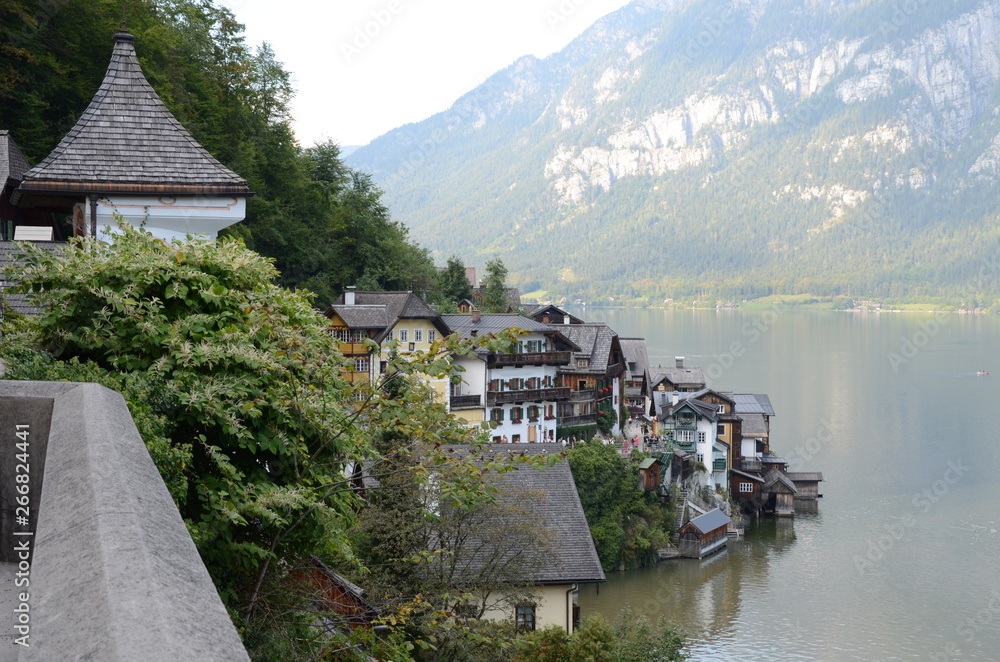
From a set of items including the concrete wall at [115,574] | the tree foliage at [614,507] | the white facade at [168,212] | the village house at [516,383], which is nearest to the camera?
the concrete wall at [115,574]

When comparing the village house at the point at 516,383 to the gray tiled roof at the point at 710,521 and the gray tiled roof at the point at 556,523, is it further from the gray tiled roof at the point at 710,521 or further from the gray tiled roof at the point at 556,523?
the gray tiled roof at the point at 556,523

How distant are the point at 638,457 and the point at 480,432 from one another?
130 feet

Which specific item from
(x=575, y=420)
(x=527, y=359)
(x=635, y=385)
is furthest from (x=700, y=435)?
(x=527, y=359)

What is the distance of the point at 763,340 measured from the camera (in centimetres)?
16250

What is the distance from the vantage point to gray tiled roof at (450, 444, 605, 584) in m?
21.4

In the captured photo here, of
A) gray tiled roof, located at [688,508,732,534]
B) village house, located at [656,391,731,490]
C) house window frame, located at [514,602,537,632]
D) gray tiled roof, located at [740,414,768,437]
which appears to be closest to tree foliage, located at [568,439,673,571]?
gray tiled roof, located at [688,508,732,534]

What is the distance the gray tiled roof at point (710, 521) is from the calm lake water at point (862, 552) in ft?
4.52

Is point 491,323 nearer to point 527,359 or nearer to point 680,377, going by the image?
point 527,359

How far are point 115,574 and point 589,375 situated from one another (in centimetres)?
4855

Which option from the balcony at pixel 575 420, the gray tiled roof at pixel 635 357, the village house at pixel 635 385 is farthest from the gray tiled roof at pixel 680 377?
the balcony at pixel 575 420

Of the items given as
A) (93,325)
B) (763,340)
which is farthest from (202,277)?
(763,340)

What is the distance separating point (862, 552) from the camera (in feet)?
148

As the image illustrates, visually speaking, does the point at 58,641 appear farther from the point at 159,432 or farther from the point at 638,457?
the point at 638,457

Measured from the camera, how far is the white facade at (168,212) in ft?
41.0
